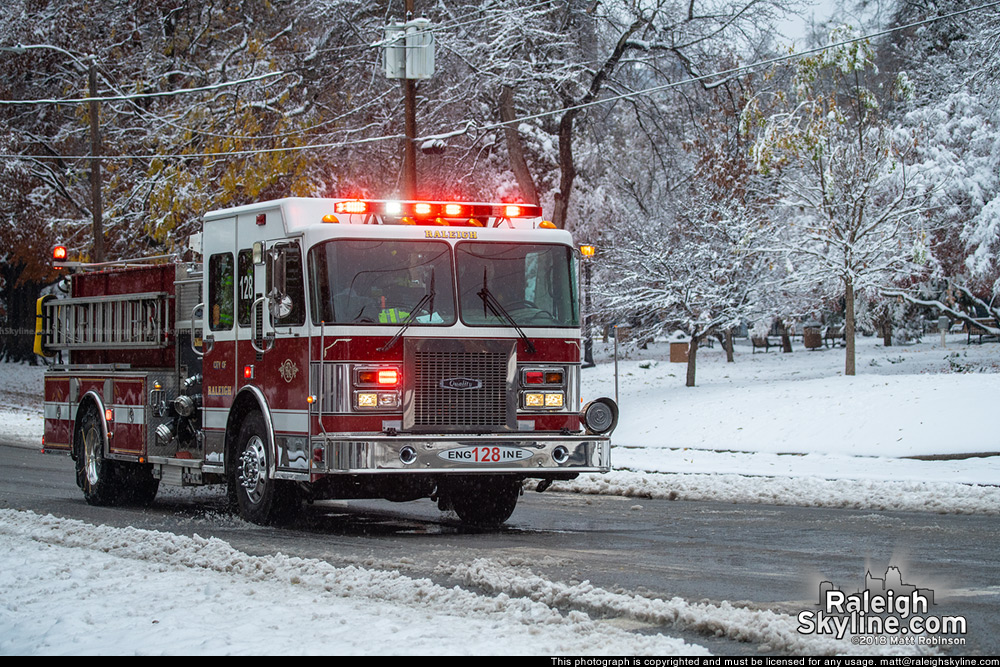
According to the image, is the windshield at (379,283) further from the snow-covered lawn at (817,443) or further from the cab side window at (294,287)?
the snow-covered lawn at (817,443)

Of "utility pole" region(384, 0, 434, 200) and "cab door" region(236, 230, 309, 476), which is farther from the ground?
"utility pole" region(384, 0, 434, 200)

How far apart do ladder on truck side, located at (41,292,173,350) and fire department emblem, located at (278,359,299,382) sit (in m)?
2.83

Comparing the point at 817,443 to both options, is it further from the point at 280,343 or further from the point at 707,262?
the point at 707,262

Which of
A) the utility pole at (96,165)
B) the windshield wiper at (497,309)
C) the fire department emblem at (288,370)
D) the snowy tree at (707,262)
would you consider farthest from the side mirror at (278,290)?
the utility pole at (96,165)

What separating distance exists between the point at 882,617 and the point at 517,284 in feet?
17.9

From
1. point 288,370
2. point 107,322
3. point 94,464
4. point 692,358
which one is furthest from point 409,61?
point 692,358

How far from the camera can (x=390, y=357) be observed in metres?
11.1

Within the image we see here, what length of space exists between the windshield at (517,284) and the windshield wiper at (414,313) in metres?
0.26

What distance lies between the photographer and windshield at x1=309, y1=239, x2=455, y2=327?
11.2 meters

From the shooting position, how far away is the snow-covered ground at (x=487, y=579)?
655cm

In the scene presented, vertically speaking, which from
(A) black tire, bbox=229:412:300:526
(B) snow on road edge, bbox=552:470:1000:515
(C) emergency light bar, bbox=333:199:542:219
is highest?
(C) emergency light bar, bbox=333:199:542:219

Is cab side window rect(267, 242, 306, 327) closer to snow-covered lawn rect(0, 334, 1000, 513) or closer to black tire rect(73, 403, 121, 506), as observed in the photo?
black tire rect(73, 403, 121, 506)

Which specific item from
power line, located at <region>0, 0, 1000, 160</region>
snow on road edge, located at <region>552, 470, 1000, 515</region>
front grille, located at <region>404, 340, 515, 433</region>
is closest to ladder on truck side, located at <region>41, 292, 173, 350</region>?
front grille, located at <region>404, 340, 515, 433</region>

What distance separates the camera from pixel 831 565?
919 centimetres
